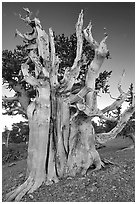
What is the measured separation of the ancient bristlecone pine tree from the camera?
9336 millimetres

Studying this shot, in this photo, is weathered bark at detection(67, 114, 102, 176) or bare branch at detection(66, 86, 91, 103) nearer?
weathered bark at detection(67, 114, 102, 176)

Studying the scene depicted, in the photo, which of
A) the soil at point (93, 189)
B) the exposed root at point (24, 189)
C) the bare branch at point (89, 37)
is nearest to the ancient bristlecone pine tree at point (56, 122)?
the exposed root at point (24, 189)

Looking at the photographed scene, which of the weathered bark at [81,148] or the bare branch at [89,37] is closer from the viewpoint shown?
the weathered bark at [81,148]

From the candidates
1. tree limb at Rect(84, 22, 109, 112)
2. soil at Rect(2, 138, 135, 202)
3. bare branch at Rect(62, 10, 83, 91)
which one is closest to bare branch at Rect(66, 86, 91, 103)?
bare branch at Rect(62, 10, 83, 91)

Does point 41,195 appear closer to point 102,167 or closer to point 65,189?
point 65,189

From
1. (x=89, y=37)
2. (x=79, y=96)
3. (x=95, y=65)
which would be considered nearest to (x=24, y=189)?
(x=79, y=96)

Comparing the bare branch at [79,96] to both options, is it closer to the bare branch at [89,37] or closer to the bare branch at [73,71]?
the bare branch at [73,71]

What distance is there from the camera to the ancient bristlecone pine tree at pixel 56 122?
30.6ft

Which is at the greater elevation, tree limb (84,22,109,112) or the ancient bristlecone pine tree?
tree limb (84,22,109,112)

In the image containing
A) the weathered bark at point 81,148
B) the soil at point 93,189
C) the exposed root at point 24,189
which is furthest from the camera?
the weathered bark at point 81,148

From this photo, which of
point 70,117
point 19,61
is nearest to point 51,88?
point 70,117

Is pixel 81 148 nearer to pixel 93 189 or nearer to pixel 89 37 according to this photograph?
pixel 93 189

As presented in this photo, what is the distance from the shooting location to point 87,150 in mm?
10180

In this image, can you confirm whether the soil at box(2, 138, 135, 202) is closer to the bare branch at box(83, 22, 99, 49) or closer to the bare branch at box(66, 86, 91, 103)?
the bare branch at box(66, 86, 91, 103)
